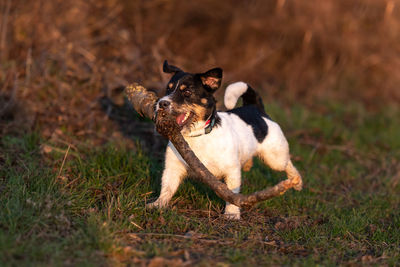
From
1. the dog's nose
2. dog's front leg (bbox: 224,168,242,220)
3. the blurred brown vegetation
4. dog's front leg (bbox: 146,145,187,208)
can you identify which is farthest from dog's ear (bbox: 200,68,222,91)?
the blurred brown vegetation

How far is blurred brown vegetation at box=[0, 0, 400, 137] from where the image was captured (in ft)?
28.0

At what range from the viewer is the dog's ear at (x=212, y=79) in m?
4.56

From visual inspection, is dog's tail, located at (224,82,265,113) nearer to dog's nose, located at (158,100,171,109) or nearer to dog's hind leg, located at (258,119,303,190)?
dog's hind leg, located at (258,119,303,190)

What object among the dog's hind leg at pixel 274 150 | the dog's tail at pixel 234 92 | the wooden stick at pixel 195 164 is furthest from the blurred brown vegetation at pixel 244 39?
the wooden stick at pixel 195 164

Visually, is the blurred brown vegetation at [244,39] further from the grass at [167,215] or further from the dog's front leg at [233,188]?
the dog's front leg at [233,188]

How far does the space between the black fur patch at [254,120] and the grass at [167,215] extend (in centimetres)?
71

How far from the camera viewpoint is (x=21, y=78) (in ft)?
25.0

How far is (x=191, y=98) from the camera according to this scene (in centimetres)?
459

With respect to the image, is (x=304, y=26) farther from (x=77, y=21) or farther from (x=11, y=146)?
(x=11, y=146)

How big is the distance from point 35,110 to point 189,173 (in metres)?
3.03

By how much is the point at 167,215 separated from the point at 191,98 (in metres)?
1.14

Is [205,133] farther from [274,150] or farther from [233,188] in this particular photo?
[274,150]

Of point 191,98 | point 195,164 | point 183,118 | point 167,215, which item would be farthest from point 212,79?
point 167,215

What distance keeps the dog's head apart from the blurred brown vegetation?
360cm
